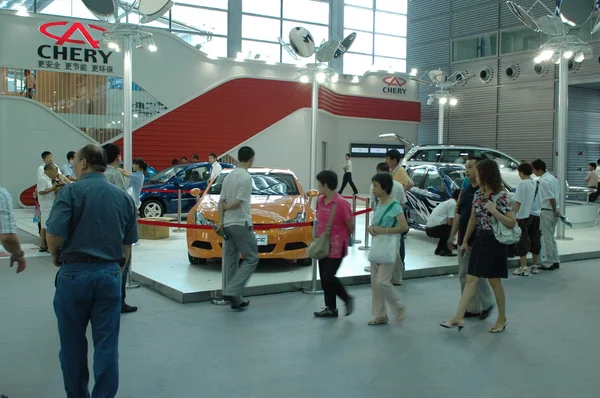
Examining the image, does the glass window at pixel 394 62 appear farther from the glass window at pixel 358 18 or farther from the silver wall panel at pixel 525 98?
the silver wall panel at pixel 525 98

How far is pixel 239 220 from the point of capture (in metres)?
6.51

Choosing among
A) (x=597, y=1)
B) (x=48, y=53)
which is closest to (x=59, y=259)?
(x=597, y=1)

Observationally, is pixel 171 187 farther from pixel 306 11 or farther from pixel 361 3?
pixel 361 3

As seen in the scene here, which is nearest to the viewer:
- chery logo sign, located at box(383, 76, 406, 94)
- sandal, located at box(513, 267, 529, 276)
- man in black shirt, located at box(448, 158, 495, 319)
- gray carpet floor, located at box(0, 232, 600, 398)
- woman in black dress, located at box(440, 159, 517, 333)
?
gray carpet floor, located at box(0, 232, 600, 398)

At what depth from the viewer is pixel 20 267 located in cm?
389

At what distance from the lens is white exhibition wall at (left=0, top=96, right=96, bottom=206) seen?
703 inches

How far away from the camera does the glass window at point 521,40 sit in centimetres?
2419

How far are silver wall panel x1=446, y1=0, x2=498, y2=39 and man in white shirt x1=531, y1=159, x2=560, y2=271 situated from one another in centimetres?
1842

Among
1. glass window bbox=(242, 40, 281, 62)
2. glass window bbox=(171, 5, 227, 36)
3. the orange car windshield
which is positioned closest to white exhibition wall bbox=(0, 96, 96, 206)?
glass window bbox=(171, 5, 227, 36)

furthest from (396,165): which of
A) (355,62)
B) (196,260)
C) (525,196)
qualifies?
(355,62)

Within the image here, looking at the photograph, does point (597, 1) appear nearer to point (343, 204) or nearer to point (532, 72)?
point (343, 204)

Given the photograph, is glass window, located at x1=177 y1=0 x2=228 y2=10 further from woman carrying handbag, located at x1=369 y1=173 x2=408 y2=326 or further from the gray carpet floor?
woman carrying handbag, located at x1=369 y1=173 x2=408 y2=326

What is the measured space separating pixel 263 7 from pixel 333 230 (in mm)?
24561

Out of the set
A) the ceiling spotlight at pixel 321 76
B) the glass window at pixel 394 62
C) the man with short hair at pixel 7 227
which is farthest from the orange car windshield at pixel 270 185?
the glass window at pixel 394 62
